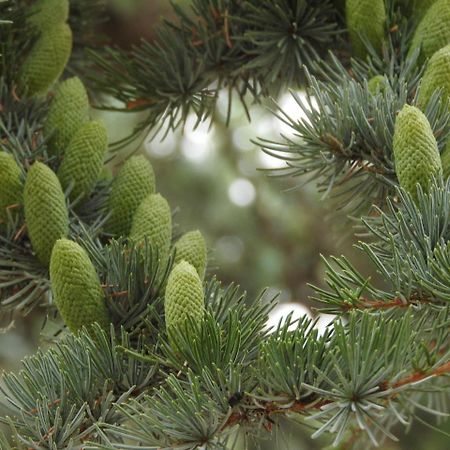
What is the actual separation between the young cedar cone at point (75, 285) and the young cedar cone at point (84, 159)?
5.1 inches

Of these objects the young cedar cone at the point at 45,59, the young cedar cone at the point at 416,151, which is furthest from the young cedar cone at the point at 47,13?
the young cedar cone at the point at 416,151

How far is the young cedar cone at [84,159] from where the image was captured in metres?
0.68

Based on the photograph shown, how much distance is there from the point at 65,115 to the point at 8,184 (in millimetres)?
84

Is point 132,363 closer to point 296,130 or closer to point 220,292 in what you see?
point 220,292

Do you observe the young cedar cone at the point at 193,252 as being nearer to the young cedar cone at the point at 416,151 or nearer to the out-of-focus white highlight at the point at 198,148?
the young cedar cone at the point at 416,151

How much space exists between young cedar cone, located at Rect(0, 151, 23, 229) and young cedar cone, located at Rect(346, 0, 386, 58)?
11.5 inches

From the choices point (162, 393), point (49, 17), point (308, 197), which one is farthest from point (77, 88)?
point (308, 197)

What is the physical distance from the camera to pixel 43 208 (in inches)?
24.8

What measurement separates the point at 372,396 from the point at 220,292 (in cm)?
18

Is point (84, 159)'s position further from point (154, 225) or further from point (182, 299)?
point (182, 299)

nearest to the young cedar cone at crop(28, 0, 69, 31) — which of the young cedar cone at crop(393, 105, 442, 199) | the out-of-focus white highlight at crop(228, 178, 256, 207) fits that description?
the young cedar cone at crop(393, 105, 442, 199)

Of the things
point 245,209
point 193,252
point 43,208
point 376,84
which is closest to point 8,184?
point 43,208

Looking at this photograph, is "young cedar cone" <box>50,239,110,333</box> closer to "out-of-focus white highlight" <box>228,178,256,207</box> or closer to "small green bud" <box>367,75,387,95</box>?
"small green bud" <box>367,75,387,95</box>

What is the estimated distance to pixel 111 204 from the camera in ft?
2.22
